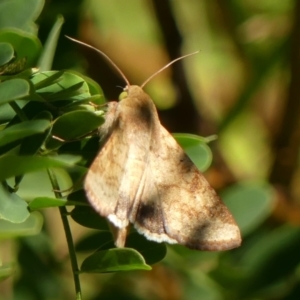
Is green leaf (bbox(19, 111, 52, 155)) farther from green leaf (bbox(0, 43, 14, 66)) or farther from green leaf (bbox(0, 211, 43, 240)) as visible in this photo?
green leaf (bbox(0, 211, 43, 240))

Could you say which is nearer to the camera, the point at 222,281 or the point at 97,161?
the point at 97,161

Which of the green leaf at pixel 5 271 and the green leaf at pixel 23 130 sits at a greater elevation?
the green leaf at pixel 23 130

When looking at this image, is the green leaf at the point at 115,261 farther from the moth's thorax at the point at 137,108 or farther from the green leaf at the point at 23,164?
the moth's thorax at the point at 137,108

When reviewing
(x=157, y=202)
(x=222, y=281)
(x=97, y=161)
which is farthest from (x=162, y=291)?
(x=97, y=161)

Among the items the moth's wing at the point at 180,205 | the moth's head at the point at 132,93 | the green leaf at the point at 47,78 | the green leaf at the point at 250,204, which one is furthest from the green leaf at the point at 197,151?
the green leaf at the point at 250,204

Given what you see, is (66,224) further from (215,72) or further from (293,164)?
(215,72)

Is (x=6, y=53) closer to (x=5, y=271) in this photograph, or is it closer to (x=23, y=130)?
(x=23, y=130)
